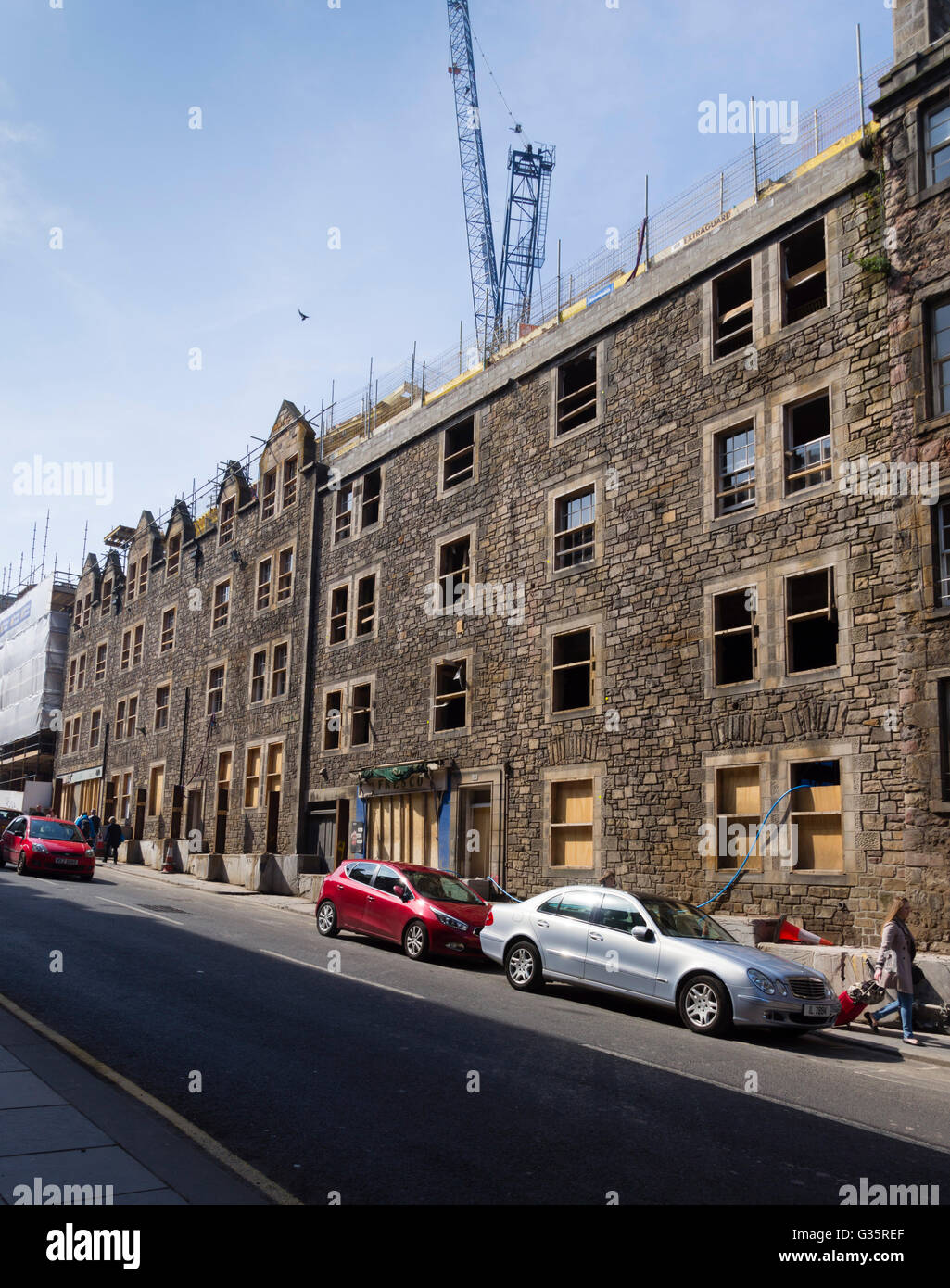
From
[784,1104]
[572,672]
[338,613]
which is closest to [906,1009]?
[784,1104]

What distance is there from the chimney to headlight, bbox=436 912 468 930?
15.6 m

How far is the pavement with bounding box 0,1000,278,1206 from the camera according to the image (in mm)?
5168

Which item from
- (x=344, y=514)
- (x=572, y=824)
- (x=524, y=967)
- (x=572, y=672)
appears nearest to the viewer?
(x=524, y=967)

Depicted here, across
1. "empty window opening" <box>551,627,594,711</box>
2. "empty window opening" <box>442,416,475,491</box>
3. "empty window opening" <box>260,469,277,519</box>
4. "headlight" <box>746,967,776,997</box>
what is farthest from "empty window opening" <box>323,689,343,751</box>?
"headlight" <box>746,967,776,997</box>

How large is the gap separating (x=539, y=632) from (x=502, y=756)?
9.44 ft

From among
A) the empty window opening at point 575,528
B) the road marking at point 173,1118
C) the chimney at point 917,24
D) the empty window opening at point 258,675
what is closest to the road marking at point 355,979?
the road marking at point 173,1118

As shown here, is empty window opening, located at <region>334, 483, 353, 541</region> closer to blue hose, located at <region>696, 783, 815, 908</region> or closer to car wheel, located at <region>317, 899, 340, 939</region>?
car wheel, located at <region>317, 899, 340, 939</region>

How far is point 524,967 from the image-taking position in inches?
559

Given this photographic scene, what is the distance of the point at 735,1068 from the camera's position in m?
9.79

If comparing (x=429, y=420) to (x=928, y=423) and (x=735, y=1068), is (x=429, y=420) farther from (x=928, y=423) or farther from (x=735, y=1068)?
(x=735, y=1068)

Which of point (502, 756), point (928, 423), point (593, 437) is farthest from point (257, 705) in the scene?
point (928, 423)

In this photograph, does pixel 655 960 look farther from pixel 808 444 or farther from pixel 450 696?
pixel 450 696

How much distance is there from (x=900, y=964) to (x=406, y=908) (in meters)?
7.53

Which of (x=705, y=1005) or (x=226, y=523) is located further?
(x=226, y=523)
